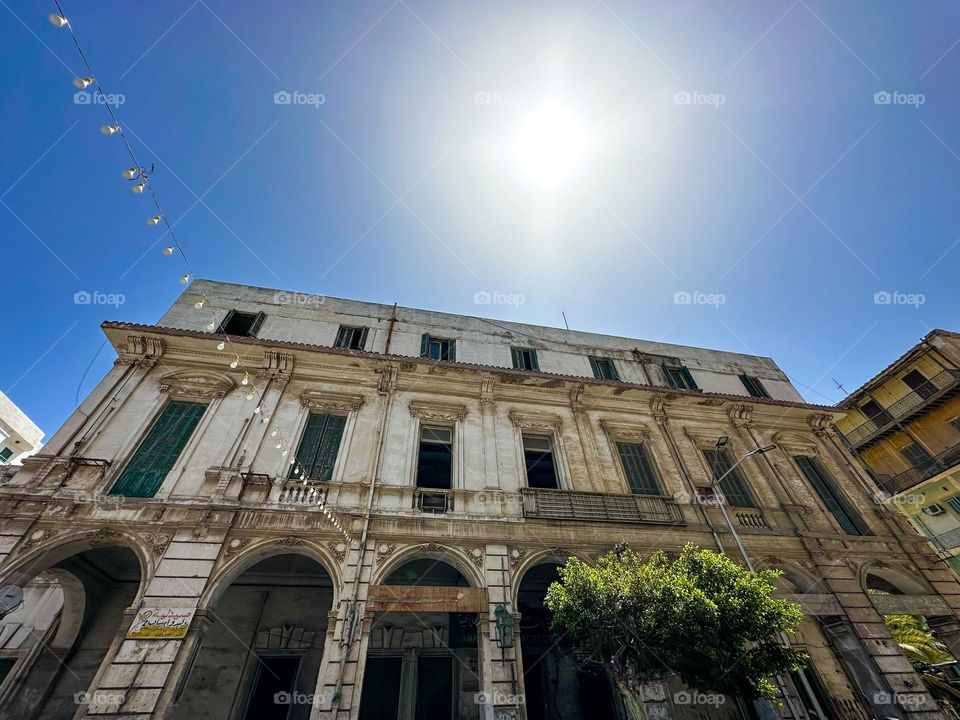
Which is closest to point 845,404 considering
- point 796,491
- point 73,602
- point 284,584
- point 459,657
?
point 796,491

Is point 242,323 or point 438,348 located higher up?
point 242,323

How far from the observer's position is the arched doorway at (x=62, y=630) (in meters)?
8.96

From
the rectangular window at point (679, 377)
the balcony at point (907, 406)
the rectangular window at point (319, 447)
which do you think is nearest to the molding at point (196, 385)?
the rectangular window at point (319, 447)

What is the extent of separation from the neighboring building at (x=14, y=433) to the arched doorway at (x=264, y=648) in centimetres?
2280

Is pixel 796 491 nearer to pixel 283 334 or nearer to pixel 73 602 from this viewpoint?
pixel 283 334

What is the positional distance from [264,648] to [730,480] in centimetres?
1448

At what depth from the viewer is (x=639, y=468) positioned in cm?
1320

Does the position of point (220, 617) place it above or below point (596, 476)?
below

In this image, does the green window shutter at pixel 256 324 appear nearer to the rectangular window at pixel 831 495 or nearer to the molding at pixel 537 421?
the molding at pixel 537 421

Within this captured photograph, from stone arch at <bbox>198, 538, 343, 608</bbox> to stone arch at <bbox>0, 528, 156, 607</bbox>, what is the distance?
1.19 meters

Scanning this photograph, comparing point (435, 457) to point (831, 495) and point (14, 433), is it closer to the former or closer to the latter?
point (831, 495)

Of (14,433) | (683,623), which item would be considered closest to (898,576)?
(683,623)

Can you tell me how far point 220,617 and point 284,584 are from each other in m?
1.55

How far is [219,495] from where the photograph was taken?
373 inches
